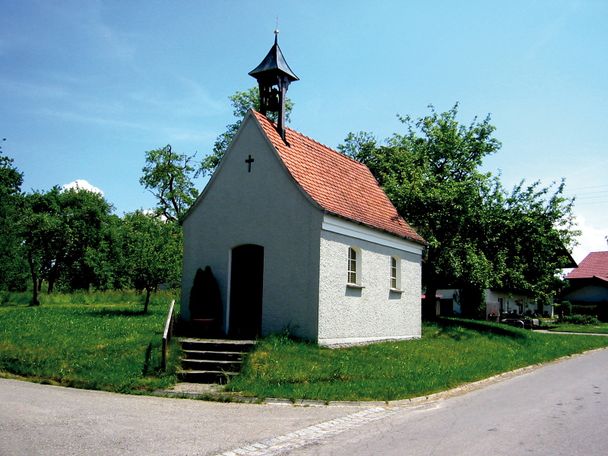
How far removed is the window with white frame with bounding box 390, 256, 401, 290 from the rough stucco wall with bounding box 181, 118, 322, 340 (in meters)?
5.49

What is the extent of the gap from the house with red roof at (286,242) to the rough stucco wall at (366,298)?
3 cm

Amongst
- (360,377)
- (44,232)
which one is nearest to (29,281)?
(44,232)

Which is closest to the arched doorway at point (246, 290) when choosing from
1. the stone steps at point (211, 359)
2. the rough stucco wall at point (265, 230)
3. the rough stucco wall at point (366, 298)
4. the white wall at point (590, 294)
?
the rough stucco wall at point (265, 230)

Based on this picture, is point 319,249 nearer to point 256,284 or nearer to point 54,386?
point 256,284

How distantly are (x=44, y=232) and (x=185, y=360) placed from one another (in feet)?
97.5

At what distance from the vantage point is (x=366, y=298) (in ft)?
57.8

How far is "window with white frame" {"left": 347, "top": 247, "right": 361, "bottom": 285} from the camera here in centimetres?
1731

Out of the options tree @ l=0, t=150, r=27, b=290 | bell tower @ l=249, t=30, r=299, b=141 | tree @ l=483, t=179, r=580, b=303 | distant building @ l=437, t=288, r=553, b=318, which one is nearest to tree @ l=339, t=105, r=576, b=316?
tree @ l=483, t=179, r=580, b=303

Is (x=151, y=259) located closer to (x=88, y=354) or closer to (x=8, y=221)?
(x=88, y=354)

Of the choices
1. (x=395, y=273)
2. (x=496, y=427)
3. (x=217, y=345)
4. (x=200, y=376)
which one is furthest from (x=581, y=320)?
(x=496, y=427)

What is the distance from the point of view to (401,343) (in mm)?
18297

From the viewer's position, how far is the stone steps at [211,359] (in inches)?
486

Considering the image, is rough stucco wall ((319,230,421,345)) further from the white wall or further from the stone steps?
the white wall

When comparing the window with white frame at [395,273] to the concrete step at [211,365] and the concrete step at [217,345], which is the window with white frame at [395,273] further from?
the concrete step at [211,365]
